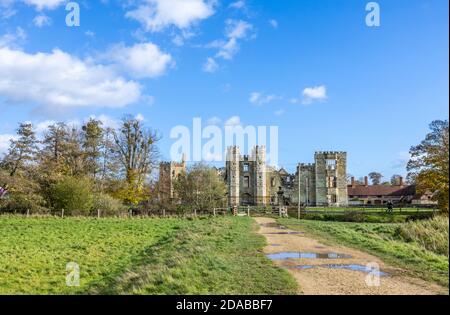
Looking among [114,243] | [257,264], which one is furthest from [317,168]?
[257,264]

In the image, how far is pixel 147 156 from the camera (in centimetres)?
4712

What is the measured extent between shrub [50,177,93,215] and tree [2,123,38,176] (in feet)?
23.4

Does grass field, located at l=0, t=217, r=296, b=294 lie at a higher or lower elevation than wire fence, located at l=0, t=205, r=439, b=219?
lower

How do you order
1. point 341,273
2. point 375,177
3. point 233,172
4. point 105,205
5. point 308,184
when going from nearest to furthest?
1. point 341,273
2. point 105,205
3. point 233,172
4. point 308,184
5. point 375,177

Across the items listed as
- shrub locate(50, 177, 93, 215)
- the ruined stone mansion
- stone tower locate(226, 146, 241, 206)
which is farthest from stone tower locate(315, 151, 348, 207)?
shrub locate(50, 177, 93, 215)

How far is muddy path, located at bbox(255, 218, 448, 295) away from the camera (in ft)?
27.0

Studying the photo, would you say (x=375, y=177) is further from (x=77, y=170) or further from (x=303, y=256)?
(x=303, y=256)

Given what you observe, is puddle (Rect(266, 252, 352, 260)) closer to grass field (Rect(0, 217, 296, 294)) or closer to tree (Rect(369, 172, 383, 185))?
grass field (Rect(0, 217, 296, 294))

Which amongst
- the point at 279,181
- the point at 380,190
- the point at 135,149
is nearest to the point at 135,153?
the point at 135,149

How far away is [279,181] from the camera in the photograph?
67.2m

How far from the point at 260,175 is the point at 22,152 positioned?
115 feet

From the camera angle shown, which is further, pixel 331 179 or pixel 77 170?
pixel 331 179
